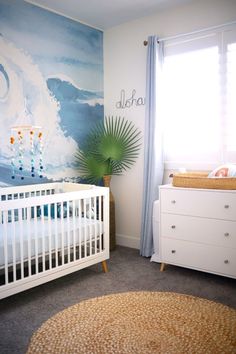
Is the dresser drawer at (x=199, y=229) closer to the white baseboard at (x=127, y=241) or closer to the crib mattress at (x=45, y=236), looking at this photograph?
the crib mattress at (x=45, y=236)

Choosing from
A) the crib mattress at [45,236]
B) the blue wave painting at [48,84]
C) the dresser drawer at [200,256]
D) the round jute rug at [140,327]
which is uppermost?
the blue wave painting at [48,84]

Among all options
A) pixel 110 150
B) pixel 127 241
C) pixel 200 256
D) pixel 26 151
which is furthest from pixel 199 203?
pixel 26 151

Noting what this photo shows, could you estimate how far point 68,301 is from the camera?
89.4 inches

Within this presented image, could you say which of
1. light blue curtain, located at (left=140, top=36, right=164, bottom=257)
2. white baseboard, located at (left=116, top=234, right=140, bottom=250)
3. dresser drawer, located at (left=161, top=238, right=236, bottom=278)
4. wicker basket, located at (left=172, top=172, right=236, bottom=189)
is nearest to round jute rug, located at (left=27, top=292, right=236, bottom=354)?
dresser drawer, located at (left=161, top=238, right=236, bottom=278)

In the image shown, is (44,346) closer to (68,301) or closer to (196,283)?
(68,301)

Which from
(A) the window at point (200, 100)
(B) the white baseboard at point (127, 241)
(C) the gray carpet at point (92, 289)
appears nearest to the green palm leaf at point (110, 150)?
(A) the window at point (200, 100)

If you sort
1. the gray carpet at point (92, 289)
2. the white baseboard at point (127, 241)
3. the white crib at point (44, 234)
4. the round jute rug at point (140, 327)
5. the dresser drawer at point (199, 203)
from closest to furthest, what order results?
the round jute rug at point (140, 327)
the gray carpet at point (92, 289)
the white crib at point (44, 234)
the dresser drawer at point (199, 203)
the white baseboard at point (127, 241)

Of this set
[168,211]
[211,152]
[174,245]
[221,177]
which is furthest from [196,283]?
[211,152]

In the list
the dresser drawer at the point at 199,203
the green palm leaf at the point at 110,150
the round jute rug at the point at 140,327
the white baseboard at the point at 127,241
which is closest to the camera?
the round jute rug at the point at 140,327

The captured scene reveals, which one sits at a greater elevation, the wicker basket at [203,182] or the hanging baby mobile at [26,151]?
the hanging baby mobile at [26,151]

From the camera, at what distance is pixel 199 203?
259 centimetres

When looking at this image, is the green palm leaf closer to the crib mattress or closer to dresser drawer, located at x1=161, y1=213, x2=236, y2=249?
the crib mattress

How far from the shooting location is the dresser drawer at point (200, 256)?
2480 millimetres

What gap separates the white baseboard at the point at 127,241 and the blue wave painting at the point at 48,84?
2.90 feet
